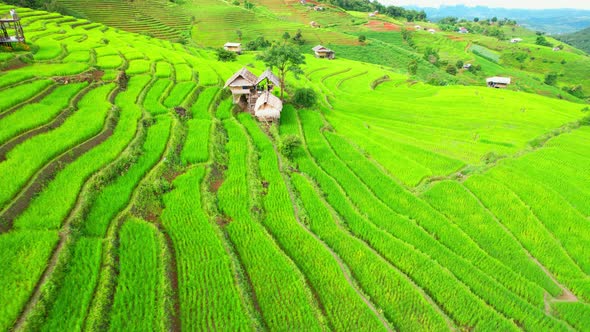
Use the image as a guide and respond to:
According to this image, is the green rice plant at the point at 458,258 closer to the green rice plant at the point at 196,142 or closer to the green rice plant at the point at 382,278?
the green rice plant at the point at 382,278

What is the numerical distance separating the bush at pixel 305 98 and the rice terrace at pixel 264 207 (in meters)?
0.14

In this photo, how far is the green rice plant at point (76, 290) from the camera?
6859 millimetres

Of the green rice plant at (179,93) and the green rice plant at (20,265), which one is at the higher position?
the green rice plant at (179,93)

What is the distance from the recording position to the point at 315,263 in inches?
386

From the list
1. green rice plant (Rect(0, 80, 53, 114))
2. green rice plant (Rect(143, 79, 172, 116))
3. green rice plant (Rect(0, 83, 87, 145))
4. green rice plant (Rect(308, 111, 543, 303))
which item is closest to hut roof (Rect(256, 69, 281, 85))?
green rice plant (Rect(308, 111, 543, 303))

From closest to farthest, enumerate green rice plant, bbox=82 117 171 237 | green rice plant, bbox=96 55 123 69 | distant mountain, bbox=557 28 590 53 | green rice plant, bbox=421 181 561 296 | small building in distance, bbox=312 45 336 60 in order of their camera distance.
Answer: green rice plant, bbox=82 117 171 237, green rice plant, bbox=421 181 561 296, green rice plant, bbox=96 55 123 69, small building in distance, bbox=312 45 336 60, distant mountain, bbox=557 28 590 53

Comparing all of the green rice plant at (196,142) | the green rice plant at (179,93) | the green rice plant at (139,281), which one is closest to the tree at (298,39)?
the green rice plant at (179,93)

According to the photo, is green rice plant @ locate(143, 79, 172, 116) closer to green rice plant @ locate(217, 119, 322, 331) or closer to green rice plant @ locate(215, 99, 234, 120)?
green rice plant @ locate(215, 99, 234, 120)

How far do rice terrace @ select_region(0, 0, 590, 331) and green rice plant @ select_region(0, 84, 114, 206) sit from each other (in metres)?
0.09

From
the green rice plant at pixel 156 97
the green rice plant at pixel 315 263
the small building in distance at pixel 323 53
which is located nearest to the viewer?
the green rice plant at pixel 315 263

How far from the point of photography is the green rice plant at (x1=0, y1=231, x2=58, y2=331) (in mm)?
6824

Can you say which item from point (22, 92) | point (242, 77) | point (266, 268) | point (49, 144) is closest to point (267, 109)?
point (242, 77)

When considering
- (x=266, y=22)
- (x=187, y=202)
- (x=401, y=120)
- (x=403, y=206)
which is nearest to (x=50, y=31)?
(x=187, y=202)

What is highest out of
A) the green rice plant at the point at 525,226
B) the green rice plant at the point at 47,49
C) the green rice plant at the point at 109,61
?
the green rice plant at the point at 47,49
